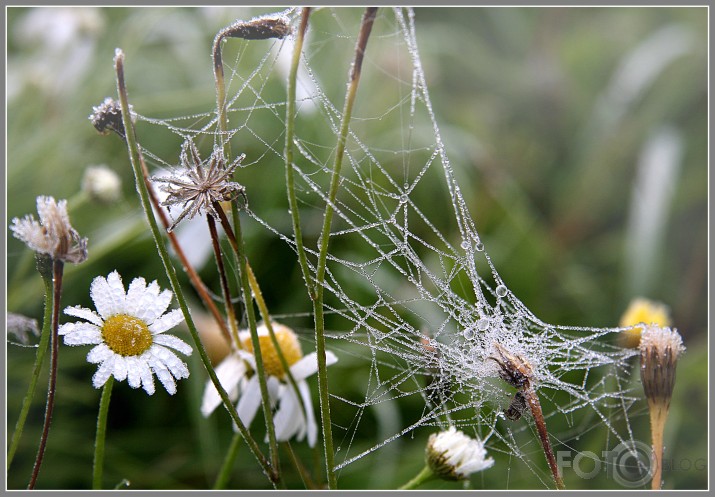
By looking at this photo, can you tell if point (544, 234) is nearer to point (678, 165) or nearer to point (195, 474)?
point (678, 165)

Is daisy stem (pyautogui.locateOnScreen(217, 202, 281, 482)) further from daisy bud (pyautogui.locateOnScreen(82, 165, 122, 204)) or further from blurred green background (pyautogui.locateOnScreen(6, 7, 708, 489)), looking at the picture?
daisy bud (pyautogui.locateOnScreen(82, 165, 122, 204))

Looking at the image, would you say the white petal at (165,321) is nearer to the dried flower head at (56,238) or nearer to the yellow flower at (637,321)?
the dried flower head at (56,238)

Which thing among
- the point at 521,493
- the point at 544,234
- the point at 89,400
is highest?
the point at 544,234

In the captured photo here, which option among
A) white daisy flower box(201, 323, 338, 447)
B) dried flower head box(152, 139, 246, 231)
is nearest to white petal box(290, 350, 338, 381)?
white daisy flower box(201, 323, 338, 447)

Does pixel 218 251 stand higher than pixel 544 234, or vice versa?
pixel 544 234

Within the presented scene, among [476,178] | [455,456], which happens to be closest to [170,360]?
[455,456]

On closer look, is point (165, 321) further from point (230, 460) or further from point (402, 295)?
point (402, 295)

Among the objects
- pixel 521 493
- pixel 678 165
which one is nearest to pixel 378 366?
pixel 521 493
